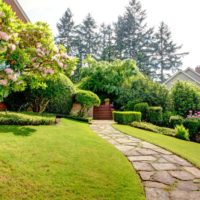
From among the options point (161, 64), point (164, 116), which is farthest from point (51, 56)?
point (161, 64)

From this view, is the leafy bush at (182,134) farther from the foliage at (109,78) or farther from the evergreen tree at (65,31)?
the evergreen tree at (65,31)

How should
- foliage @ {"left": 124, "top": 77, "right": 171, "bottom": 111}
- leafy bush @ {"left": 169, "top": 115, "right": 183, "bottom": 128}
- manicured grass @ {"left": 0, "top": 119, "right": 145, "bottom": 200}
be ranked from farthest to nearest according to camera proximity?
foliage @ {"left": 124, "top": 77, "right": 171, "bottom": 111}, leafy bush @ {"left": 169, "top": 115, "right": 183, "bottom": 128}, manicured grass @ {"left": 0, "top": 119, "right": 145, "bottom": 200}

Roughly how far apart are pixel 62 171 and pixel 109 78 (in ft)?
48.6

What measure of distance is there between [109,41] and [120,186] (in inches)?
1582

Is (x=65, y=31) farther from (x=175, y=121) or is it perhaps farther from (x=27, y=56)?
(x=27, y=56)

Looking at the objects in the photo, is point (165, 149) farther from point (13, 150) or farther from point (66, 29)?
point (66, 29)

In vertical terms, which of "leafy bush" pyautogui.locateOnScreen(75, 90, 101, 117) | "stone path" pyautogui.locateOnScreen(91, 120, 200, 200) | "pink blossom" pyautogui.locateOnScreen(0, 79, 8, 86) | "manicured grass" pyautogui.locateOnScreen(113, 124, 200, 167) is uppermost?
"leafy bush" pyautogui.locateOnScreen(75, 90, 101, 117)

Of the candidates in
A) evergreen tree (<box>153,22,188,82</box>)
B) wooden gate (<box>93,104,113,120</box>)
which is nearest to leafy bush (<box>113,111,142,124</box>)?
wooden gate (<box>93,104,113,120</box>)

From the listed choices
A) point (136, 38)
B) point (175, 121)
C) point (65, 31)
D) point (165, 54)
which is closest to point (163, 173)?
point (175, 121)

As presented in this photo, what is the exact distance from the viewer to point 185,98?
49.8 ft

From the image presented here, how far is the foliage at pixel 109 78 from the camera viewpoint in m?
18.4

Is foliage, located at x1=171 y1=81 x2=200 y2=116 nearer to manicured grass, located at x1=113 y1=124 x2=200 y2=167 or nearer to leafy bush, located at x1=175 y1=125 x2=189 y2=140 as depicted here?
leafy bush, located at x1=175 y1=125 x2=189 y2=140

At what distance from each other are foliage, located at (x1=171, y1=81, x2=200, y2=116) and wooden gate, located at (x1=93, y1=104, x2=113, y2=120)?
470 cm

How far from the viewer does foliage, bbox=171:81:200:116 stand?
14.9 meters
